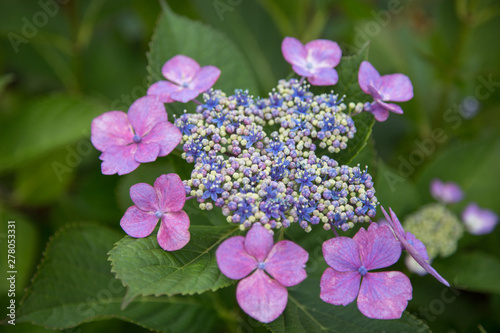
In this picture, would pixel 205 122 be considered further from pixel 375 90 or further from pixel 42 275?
pixel 42 275

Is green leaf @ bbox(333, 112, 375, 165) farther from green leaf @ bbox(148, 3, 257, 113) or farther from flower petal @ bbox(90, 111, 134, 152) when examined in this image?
flower petal @ bbox(90, 111, 134, 152)

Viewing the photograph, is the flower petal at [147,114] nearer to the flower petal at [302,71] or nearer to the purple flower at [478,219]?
the flower petal at [302,71]

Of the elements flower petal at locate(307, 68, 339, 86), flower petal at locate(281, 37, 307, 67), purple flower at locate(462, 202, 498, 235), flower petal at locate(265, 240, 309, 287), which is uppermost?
flower petal at locate(281, 37, 307, 67)

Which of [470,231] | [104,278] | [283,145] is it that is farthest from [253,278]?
[470,231]

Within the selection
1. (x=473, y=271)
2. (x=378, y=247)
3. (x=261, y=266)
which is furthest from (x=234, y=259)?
(x=473, y=271)

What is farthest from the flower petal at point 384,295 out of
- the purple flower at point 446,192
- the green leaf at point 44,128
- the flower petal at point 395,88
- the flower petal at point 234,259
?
the green leaf at point 44,128

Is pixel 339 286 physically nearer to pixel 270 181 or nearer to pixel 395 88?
pixel 270 181

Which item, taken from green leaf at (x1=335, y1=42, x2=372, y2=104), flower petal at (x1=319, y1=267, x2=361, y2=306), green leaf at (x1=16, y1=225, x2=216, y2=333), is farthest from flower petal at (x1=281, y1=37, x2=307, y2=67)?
green leaf at (x1=16, y1=225, x2=216, y2=333)
